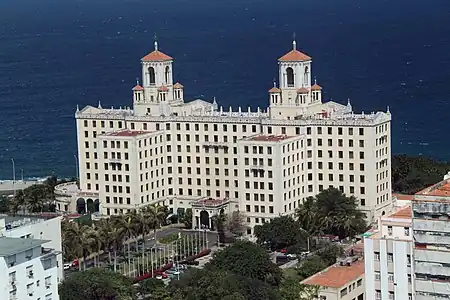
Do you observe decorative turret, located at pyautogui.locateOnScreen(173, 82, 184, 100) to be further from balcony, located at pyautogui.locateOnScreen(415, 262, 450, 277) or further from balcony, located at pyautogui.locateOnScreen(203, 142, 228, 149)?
balcony, located at pyautogui.locateOnScreen(415, 262, 450, 277)

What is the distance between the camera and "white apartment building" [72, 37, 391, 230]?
368 feet

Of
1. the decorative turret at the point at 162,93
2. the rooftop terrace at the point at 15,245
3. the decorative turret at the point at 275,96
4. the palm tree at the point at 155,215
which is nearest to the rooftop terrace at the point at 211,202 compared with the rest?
the palm tree at the point at 155,215

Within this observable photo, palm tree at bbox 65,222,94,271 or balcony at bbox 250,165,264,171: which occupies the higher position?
balcony at bbox 250,165,264,171

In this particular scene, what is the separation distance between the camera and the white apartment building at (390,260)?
73.0 metres

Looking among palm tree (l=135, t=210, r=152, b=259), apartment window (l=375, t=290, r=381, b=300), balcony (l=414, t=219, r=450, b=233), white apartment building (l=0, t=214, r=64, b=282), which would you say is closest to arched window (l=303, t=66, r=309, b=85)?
palm tree (l=135, t=210, r=152, b=259)

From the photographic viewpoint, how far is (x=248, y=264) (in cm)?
8956

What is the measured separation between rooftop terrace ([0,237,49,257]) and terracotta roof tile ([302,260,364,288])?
21.2 meters

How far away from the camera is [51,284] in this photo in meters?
71.4

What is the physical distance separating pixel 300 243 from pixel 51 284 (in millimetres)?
34488

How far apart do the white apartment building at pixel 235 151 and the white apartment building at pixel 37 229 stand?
105 ft

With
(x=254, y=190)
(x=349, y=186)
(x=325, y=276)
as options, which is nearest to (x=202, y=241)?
(x=254, y=190)

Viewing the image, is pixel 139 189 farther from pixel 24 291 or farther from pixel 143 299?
pixel 24 291

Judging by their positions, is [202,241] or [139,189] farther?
[139,189]

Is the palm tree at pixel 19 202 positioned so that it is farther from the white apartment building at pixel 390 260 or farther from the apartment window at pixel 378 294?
the apartment window at pixel 378 294
